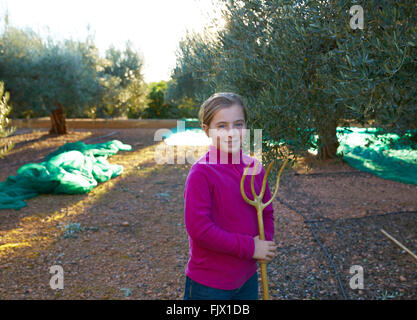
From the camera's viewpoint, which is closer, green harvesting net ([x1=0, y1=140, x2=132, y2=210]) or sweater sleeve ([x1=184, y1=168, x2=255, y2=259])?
sweater sleeve ([x1=184, y1=168, x2=255, y2=259])

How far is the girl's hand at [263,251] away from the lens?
5.76 feet

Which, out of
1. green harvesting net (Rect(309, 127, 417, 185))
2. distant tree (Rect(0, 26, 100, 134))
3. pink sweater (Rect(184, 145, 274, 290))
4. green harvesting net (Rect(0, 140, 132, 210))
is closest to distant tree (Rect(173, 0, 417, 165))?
pink sweater (Rect(184, 145, 274, 290))

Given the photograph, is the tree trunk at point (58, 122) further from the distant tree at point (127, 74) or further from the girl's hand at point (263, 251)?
the girl's hand at point (263, 251)

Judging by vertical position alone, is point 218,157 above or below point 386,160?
above

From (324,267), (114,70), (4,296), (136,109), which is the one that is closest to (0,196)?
(4,296)

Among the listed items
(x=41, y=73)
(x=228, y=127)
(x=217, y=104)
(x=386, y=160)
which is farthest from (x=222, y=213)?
(x=41, y=73)

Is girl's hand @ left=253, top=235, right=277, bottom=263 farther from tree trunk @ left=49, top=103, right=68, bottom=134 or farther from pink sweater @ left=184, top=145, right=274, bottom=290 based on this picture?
tree trunk @ left=49, top=103, right=68, bottom=134

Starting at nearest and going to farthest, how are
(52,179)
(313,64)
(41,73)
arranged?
(313,64)
(52,179)
(41,73)

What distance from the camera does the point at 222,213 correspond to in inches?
72.0

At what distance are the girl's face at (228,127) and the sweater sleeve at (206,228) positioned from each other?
223 mm

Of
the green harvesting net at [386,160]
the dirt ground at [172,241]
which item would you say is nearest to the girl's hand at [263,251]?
the dirt ground at [172,241]

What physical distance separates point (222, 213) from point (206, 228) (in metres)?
0.16

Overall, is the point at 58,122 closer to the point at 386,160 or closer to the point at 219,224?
the point at 386,160

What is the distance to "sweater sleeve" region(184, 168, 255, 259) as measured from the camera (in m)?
1.71
